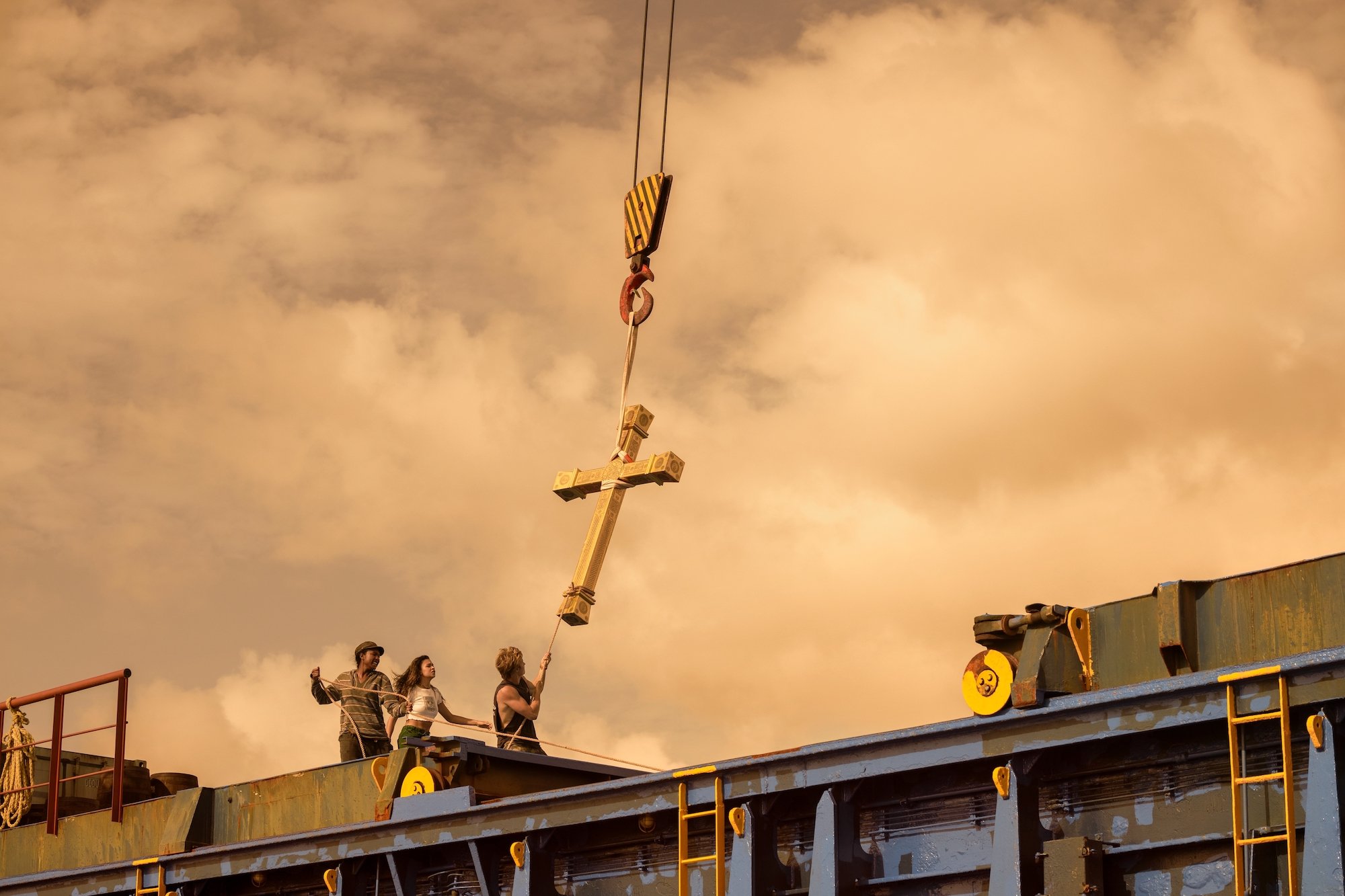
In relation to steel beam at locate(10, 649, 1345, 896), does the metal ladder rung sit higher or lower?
lower

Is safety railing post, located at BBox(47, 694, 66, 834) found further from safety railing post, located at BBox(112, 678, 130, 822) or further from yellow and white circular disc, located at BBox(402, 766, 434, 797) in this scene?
yellow and white circular disc, located at BBox(402, 766, 434, 797)

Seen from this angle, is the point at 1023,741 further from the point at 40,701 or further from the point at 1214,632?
the point at 40,701

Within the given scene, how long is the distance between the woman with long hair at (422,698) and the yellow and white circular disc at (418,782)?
109 centimetres

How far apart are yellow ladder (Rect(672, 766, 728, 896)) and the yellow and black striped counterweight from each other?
21.8ft

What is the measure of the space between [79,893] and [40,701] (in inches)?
99.0

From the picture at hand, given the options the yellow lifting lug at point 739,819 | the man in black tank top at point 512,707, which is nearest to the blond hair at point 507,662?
the man in black tank top at point 512,707

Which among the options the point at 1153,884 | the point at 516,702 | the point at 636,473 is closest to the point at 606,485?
the point at 636,473

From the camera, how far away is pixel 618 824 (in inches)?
494

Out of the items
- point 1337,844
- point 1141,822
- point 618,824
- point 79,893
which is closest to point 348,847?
point 618,824

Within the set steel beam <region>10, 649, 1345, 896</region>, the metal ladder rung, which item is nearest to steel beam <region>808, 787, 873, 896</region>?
steel beam <region>10, 649, 1345, 896</region>

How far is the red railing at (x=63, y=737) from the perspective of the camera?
16.7 m

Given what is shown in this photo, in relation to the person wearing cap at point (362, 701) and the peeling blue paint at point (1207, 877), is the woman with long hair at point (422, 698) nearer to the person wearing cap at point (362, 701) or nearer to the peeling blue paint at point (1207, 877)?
the person wearing cap at point (362, 701)

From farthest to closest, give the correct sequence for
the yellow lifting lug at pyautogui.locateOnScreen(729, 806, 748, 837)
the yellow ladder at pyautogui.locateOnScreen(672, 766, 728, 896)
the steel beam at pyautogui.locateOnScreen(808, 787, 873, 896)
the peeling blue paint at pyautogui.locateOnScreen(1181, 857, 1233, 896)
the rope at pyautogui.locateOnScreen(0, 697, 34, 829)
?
the rope at pyautogui.locateOnScreen(0, 697, 34, 829) < the yellow lifting lug at pyautogui.locateOnScreen(729, 806, 748, 837) < the yellow ladder at pyautogui.locateOnScreen(672, 766, 728, 896) < the steel beam at pyautogui.locateOnScreen(808, 787, 873, 896) < the peeling blue paint at pyautogui.locateOnScreen(1181, 857, 1233, 896)

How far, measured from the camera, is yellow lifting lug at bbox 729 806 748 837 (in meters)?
11.5
